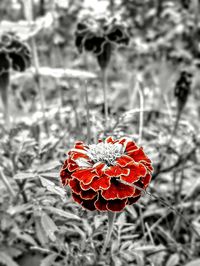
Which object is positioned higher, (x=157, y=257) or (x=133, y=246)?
(x=133, y=246)

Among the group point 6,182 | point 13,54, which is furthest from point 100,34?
point 6,182

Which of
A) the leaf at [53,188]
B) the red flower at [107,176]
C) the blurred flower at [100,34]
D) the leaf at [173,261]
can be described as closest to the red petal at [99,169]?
the red flower at [107,176]

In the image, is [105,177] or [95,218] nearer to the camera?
[105,177]

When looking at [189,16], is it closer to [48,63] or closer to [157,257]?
[48,63]

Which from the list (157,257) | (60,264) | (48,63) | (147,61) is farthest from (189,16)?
(60,264)

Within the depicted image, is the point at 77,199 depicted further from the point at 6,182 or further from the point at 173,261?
the point at 173,261

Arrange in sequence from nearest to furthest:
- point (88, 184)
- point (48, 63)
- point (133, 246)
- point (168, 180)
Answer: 1. point (88, 184)
2. point (133, 246)
3. point (168, 180)
4. point (48, 63)

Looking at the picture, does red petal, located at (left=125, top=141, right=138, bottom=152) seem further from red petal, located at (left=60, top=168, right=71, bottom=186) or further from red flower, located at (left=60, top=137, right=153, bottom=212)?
red petal, located at (left=60, top=168, right=71, bottom=186)

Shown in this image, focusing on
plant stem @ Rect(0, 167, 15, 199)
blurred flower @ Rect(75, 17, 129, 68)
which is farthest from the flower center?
blurred flower @ Rect(75, 17, 129, 68)
